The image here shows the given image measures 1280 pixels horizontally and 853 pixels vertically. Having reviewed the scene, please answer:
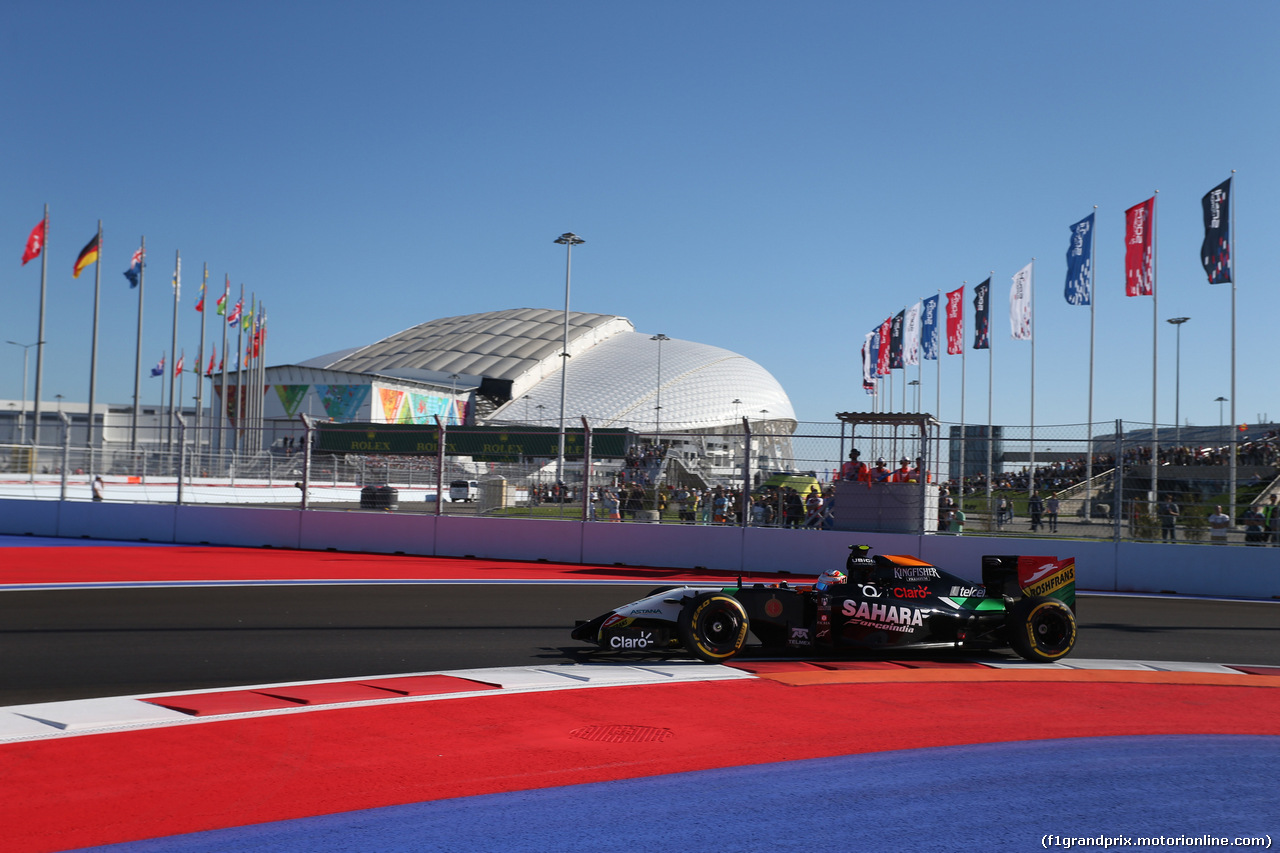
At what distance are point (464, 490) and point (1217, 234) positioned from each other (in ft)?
59.1

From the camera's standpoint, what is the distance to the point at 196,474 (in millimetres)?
22109

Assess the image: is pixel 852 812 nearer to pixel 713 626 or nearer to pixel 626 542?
pixel 713 626

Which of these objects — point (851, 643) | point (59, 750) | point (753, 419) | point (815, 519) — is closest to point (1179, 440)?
point (815, 519)

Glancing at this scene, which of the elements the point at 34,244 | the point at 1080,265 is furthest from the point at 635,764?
the point at 34,244

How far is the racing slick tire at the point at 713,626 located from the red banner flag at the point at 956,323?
28539mm

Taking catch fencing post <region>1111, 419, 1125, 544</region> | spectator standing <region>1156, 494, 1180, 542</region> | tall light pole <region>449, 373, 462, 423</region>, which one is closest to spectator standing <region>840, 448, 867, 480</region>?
catch fencing post <region>1111, 419, 1125, 544</region>

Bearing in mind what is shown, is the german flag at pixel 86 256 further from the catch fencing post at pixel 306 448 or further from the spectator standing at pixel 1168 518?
the spectator standing at pixel 1168 518

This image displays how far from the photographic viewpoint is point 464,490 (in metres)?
19.3

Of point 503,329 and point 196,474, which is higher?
point 503,329

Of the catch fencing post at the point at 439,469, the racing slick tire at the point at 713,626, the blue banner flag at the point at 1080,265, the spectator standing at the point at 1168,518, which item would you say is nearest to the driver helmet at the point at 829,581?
the racing slick tire at the point at 713,626

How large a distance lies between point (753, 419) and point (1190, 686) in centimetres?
8965

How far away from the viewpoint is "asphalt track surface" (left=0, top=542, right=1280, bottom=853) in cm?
403

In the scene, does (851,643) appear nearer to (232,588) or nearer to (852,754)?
(852,754)

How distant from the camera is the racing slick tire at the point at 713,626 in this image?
7.74 metres
